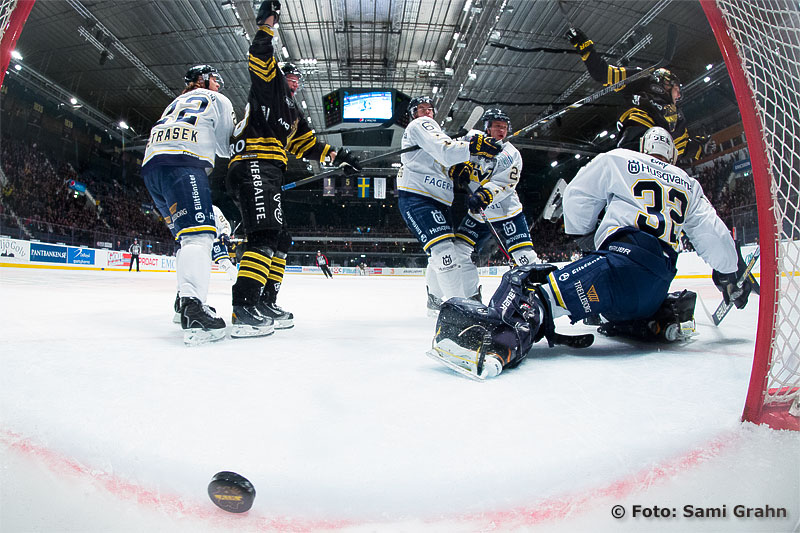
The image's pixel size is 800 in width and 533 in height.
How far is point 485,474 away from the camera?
673 millimetres

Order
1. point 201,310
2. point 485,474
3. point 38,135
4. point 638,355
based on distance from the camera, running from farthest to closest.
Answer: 1. point 38,135
2. point 201,310
3. point 638,355
4. point 485,474

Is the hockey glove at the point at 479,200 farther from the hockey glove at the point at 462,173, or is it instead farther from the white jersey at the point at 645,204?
the white jersey at the point at 645,204

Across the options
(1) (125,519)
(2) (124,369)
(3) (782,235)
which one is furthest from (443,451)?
(2) (124,369)

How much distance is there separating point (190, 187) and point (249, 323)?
683 millimetres

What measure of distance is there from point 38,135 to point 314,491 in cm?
2077

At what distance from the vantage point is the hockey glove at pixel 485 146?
7.41ft

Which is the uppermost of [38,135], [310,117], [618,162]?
[310,117]

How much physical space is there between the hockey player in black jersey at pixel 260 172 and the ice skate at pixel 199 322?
0.12m

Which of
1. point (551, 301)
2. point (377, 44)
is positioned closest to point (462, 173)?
point (551, 301)

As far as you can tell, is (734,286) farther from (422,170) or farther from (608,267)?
(422,170)

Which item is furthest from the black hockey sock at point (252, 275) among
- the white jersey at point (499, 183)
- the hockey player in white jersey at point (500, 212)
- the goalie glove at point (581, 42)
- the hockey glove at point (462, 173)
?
the goalie glove at point (581, 42)

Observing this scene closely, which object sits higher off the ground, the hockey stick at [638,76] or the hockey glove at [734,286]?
the hockey stick at [638,76]

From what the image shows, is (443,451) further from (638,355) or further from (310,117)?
(310,117)

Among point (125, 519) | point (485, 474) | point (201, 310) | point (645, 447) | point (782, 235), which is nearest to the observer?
point (125, 519)
